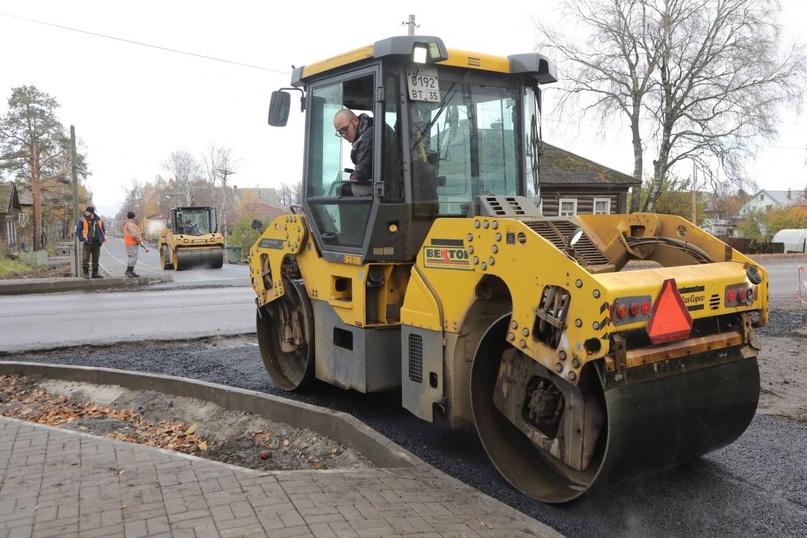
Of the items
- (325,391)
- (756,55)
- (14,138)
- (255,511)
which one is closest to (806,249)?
(756,55)

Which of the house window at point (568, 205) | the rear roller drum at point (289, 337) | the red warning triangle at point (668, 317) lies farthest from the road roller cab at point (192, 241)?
the red warning triangle at point (668, 317)

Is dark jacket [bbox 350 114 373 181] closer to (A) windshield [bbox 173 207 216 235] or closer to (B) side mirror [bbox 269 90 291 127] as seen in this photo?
(B) side mirror [bbox 269 90 291 127]

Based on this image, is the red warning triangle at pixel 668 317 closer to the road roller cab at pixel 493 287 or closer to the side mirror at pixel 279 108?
the road roller cab at pixel 493 287

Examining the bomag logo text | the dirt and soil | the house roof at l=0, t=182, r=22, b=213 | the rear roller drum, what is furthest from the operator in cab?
the house roof at l=0, t=182, r=22, b=213

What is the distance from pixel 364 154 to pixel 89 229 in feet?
48.8

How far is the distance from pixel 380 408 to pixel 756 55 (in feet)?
93.6

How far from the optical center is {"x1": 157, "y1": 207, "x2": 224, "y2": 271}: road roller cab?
83.1ft

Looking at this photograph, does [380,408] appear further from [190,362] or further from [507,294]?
[190,362]

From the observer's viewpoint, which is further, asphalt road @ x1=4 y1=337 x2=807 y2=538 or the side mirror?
the side mirror

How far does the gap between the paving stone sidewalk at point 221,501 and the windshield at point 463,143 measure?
2.12 metres

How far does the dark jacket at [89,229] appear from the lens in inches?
697

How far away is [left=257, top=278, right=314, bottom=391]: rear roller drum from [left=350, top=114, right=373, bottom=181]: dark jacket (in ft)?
4.79

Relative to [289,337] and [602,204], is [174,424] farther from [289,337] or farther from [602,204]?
[602,204]

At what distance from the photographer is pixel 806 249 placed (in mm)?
40531
